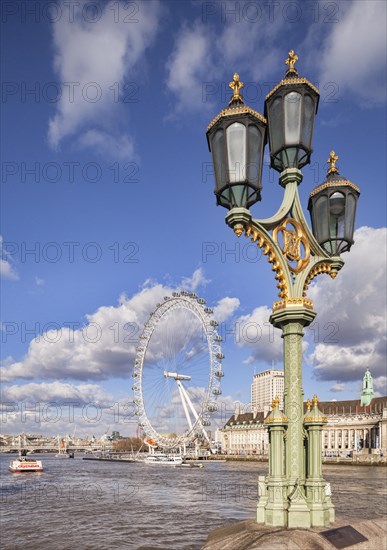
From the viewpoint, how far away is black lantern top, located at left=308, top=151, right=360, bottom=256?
7.14 m

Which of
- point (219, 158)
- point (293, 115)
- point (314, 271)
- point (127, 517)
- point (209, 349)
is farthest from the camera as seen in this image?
point (209, 349)

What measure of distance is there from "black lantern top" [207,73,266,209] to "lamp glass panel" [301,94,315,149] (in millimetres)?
707

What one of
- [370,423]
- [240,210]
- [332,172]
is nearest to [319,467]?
[240,210]

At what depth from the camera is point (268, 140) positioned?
705cm

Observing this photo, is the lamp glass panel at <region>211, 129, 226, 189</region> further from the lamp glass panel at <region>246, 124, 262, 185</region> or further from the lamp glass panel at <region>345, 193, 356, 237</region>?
the lamp glass panel at <region>345, 193, 356, 237</region>

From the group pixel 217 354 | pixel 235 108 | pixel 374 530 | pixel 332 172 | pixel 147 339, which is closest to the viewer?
pixel 374 530

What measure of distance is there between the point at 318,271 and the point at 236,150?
80.0 inches

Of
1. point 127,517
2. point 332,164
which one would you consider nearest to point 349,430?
point 127,517

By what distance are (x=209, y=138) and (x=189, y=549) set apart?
12.9 m

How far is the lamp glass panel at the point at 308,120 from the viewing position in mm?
6598

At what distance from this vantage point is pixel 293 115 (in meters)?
6.56

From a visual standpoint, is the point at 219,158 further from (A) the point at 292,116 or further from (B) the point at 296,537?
(B) the point at 296,537

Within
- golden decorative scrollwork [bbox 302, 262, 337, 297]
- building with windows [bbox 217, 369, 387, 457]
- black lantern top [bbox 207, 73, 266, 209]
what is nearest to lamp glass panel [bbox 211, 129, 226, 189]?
black lantern top [bbox 207, 73, 266, 209]

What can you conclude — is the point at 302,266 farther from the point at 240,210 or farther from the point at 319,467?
the point at 319,467
